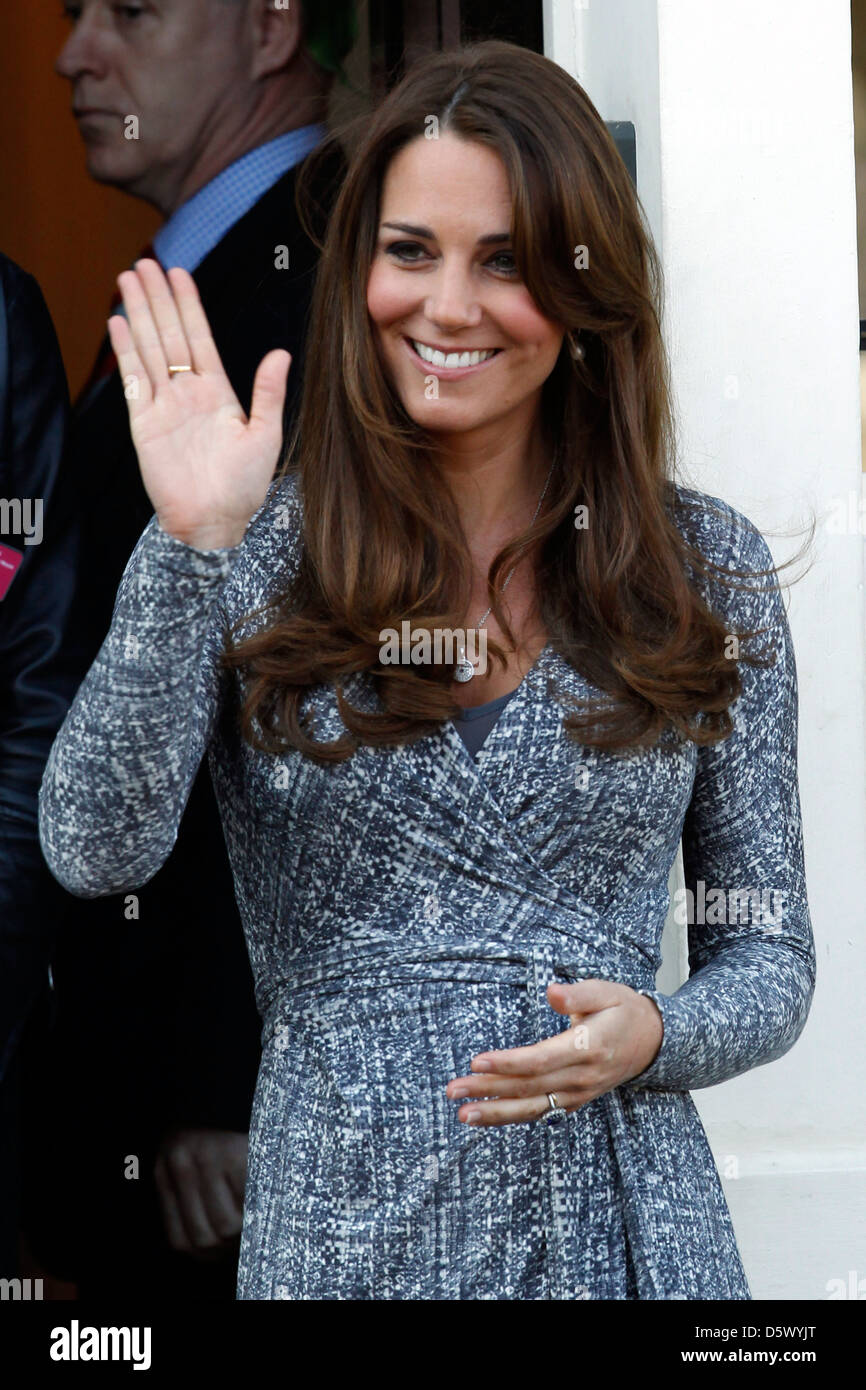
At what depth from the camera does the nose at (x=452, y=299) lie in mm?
1791

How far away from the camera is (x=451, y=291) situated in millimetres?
1804

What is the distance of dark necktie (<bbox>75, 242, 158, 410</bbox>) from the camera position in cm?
274

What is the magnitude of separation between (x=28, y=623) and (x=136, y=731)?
687 millimetres

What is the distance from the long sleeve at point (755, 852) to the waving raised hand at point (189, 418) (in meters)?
0.58

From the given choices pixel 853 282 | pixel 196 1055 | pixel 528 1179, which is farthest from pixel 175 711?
pixel 853 282

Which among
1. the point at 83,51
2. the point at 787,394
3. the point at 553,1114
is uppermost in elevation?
the point at 83,51

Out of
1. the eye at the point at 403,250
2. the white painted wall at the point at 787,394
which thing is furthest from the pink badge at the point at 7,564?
the white painted wall at the point at 787,394

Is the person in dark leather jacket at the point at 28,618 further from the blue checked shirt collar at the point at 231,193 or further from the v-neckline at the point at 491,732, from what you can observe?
the v-neckline at the point at 491,732

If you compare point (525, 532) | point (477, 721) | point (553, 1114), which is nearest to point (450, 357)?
point (525, 532)

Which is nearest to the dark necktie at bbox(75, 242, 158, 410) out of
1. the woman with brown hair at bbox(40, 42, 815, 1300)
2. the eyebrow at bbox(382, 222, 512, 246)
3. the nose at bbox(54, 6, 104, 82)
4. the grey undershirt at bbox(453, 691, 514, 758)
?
the nose at bbox(54, 6, 104, 82)

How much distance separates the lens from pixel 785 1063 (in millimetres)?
2781

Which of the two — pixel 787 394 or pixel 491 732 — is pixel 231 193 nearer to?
pixel 787 394

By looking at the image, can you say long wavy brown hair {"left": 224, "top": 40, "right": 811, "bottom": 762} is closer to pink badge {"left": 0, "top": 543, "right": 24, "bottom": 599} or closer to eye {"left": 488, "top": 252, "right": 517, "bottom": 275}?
eye {"left": 488, "top": 252, "right": 517, "bottom": 275}

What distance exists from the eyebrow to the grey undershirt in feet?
1.51
